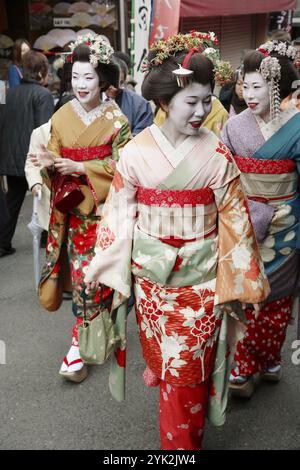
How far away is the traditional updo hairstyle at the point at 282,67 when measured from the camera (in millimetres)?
2982

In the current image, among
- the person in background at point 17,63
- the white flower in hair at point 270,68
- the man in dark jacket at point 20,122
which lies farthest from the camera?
the person in background at point 17,63

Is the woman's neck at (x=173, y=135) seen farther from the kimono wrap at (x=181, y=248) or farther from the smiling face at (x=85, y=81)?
the smiling face at (x=85, y=81)

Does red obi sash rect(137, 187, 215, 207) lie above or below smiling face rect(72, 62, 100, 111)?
below

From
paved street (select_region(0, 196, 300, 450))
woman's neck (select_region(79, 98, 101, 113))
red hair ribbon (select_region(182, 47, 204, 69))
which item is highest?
red hair ribbon (select_region(182, 47, 204, 69))

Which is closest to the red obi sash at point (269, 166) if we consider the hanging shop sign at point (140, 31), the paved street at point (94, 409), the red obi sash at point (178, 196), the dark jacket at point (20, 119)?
the red obi sash at point (178, 196)

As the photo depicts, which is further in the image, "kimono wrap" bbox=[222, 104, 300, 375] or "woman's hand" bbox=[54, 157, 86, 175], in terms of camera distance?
"woman's hand" bbox=[54, 157, 86, 175]

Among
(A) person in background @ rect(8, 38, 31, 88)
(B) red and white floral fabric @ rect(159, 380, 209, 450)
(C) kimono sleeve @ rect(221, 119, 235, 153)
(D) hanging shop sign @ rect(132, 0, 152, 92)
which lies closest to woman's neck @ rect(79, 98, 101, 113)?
(C) kimono sleeve @ rect(221, 119, 235, 153)

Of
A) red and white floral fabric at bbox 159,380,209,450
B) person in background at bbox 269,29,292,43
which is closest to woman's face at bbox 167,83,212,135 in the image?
red and white floral fabric at bbox 159,380,209,450

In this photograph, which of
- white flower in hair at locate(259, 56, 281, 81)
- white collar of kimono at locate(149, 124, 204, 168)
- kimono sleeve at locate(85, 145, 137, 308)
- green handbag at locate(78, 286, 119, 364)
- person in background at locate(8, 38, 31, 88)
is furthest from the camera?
person in background at locate(8, 38, 31, 88)

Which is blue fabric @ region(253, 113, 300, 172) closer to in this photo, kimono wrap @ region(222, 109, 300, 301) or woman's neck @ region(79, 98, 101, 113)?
kimono wrap @ region(222, 109, 300, 301)

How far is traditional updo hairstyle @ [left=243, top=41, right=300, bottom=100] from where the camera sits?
117 inches

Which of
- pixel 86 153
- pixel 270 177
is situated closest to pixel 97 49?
pixel 86 153

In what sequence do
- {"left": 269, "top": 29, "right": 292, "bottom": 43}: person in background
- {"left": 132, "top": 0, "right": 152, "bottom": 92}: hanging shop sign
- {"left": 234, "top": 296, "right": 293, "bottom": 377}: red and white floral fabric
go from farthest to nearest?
{"left": 132, "top": 0, "right": 152, "bottom": 92}: hanging shop sign → {"left": 269, "top": 29, "right": 292, "bottom": 43}: person in background → {"left": 234, "top": 296, "right": 293, "bottom": 377}: red and white floral fabric

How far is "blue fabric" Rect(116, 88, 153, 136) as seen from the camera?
4715 millimetres
